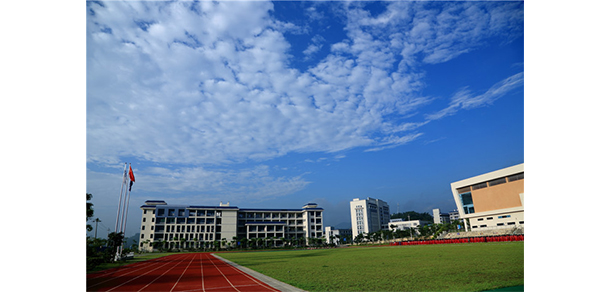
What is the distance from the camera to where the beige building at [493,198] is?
39969 millimetres

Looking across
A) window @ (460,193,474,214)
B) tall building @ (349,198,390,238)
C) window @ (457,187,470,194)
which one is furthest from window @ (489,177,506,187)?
tall building @ (349,198,390,238)

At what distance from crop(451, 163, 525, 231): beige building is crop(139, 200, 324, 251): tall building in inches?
1218

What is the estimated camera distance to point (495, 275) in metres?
8.91

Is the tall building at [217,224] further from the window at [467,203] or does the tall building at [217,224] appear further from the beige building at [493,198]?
the beige building at [493,198]

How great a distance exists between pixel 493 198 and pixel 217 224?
48.8 metres

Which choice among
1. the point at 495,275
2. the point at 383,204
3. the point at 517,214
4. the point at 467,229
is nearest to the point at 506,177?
the point at 517,214

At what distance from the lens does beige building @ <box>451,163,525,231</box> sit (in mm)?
39969

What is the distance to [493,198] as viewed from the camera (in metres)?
43.1

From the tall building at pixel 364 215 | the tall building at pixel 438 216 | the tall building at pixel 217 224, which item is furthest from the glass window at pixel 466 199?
the tall building at pixel 438 216

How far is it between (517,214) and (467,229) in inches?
424

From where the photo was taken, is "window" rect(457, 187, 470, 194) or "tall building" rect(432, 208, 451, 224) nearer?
"window" rect(457, 187, 470, 194)

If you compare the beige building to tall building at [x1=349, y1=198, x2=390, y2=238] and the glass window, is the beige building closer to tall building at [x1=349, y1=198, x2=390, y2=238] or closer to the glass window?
the glass window

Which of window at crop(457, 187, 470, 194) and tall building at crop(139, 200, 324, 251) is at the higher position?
window at crop(457, 187, 470, 194)
